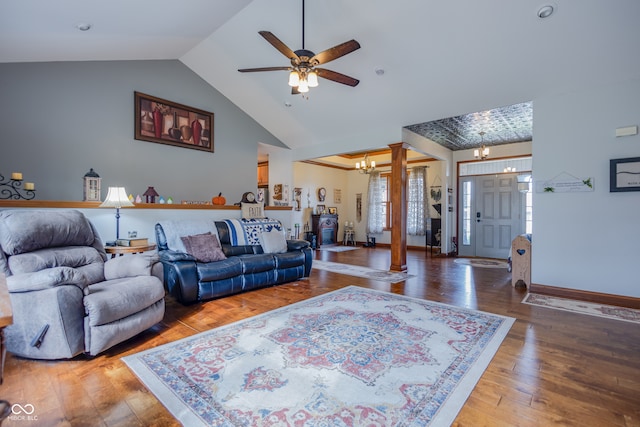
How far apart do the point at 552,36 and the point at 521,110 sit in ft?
5.78

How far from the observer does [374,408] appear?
173 cm

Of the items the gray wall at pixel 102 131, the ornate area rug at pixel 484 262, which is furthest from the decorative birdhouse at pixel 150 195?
the ornate area rug at pixel 484 262

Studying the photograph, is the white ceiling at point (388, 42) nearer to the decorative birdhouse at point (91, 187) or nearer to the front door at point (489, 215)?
the decorative birdhouse at point (91, 187)

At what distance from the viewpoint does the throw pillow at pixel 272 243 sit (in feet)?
15.5

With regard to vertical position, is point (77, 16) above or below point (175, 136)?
above

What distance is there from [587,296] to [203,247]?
16.4ft

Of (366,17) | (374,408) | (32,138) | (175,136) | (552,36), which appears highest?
(366,17)

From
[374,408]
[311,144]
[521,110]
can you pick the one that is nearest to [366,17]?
[521,110]

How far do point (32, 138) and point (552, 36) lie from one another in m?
6.47

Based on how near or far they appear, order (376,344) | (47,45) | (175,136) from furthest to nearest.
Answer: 1. (175,136)
2. (47,45)
3. (376,344)

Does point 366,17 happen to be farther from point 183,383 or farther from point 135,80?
point 183,383

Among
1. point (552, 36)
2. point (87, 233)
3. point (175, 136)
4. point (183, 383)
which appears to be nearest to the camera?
point (183, 383)

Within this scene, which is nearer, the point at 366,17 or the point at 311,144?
the point at 366,17
